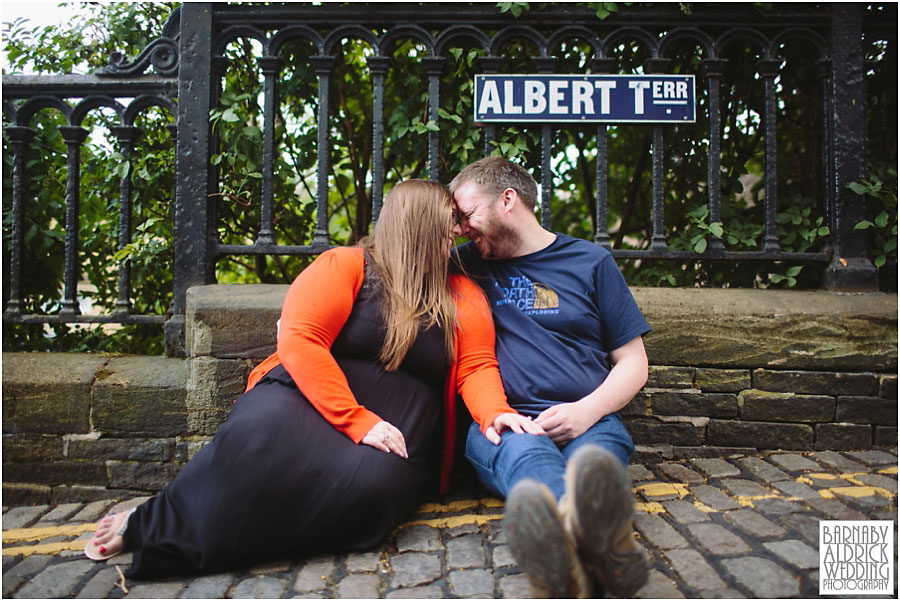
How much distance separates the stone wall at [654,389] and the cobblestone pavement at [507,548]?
0.18 metres

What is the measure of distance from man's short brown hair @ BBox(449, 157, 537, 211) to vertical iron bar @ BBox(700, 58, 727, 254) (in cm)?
112

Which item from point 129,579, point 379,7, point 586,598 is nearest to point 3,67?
point 379,7

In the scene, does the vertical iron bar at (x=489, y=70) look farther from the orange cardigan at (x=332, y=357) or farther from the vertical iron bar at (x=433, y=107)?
the orange cardigan at (x=332, y=357)

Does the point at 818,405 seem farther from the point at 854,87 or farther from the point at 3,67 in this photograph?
the point at 3,67

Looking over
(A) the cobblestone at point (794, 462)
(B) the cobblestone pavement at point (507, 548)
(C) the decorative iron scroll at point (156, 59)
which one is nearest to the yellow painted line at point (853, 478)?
(B) the cobblestone pavement at point (507, 548)

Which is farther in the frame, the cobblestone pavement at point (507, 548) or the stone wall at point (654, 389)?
the stone wall at point (654, 389)

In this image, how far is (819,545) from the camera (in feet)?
6.57

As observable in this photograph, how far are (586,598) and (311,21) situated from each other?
2.90 metres

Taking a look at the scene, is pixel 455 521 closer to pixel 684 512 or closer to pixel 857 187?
pixel 684 512

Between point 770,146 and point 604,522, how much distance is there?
96.6 inches

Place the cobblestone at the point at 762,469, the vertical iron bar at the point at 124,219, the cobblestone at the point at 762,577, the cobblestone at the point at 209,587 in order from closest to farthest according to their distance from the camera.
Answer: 1. the cobblestone at the point at 762,577
2. the cobblestone at the point at 209,587
3. the cobblestone at the point at 762,469
4. the vertical iron bar at the point at 124,219

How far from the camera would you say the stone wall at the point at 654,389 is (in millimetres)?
2766

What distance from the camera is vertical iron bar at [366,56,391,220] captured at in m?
3.05

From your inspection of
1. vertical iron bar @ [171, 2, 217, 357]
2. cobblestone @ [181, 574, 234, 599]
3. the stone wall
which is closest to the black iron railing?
vertical iron bar @ [171, 2, 217, 357]
